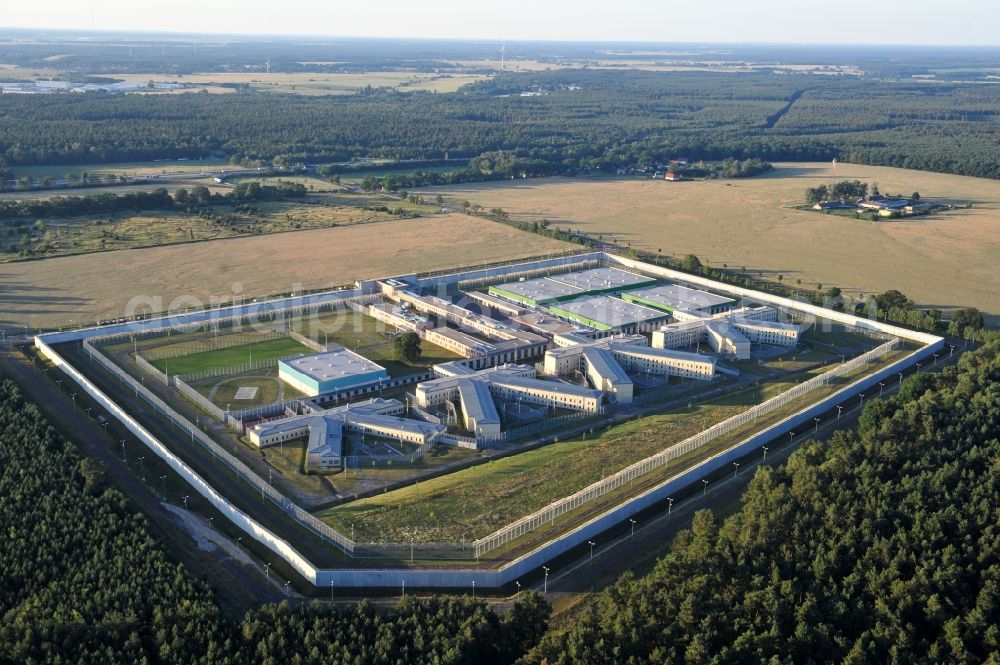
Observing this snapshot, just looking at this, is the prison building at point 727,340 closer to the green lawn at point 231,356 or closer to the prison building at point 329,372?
the prison building at point 329,372

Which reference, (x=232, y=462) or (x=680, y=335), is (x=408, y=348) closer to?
(x=232, y=462)

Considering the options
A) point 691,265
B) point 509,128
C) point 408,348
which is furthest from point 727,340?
point 509,128

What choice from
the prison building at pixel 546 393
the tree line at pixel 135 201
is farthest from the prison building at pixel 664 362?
the tree line at pixel 135 201

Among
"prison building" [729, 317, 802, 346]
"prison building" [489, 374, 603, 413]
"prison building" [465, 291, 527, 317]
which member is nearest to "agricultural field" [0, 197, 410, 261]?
"prison building" [465, 291, 527, 317]

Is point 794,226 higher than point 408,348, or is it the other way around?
point 794,226

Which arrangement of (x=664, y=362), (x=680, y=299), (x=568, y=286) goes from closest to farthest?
(x=664, y=362)
(x=680, y=299)
(x=568, y=286)

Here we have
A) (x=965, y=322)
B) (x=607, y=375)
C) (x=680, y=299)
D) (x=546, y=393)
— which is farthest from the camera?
(x=680, y=299)

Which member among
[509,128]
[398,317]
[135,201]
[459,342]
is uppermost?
[509,128]
